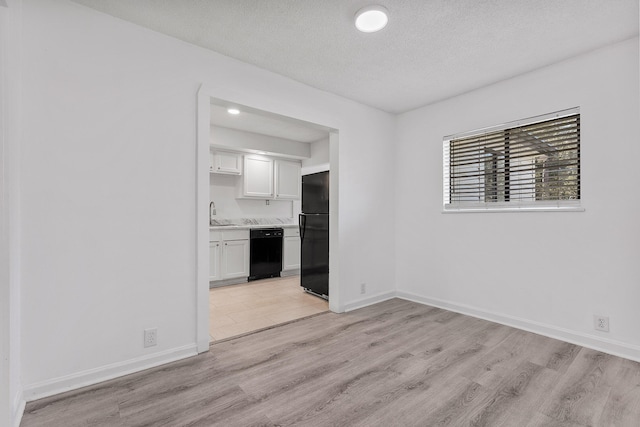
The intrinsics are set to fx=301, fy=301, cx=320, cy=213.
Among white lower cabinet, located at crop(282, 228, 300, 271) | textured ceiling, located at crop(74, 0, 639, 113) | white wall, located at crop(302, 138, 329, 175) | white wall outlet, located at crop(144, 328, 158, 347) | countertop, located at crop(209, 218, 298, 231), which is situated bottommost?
white wall outlet, located at crop(144, 328, 158, 347)

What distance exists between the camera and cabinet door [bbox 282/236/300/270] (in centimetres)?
539

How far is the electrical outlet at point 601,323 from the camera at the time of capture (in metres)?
2.44

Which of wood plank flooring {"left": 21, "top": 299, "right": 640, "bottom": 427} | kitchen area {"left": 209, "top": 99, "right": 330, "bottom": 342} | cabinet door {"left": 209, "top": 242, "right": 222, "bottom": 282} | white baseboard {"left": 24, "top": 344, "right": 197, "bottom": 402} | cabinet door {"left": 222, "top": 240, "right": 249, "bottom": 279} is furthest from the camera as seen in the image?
cabinet door {"left": 222, "top": 240, "right": 249, "bottom": 279}

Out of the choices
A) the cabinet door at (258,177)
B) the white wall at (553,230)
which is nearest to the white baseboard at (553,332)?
the white wall at (553,230)

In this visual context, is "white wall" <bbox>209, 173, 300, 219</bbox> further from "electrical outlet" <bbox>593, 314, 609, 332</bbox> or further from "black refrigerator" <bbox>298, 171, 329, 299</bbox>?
"electrical outlet" <bbox>593, 314, 609, 332</bbox>

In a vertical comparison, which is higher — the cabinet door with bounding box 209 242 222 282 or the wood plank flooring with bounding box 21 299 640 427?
the cabinet door with bounding box 209 242 222 282

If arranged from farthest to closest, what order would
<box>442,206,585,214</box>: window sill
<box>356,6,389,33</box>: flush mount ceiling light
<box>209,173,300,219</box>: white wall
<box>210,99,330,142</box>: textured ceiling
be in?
<box>209,173,300,219</box>: white wall
<box>210,99,330,142</box>: textured ceiling
<box>442,206,585,214</box>: window sill
<box>356,6,389,33</box>: flush mount ceiling light

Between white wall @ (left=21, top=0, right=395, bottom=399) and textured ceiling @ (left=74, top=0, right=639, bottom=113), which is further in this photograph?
textured ceiling @ (left=74, top=0, right=639, bottom=113)

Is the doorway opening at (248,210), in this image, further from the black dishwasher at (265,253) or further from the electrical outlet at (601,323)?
the electrical outlet at (601,323)

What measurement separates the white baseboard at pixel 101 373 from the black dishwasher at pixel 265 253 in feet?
8.66

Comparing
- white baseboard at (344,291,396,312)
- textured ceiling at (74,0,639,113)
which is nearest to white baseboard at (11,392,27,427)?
textured ceiling at (74,0,639,113)

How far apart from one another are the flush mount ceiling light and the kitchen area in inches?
45.1

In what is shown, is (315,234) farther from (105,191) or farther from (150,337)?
(105,191)

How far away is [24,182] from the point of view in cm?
176
